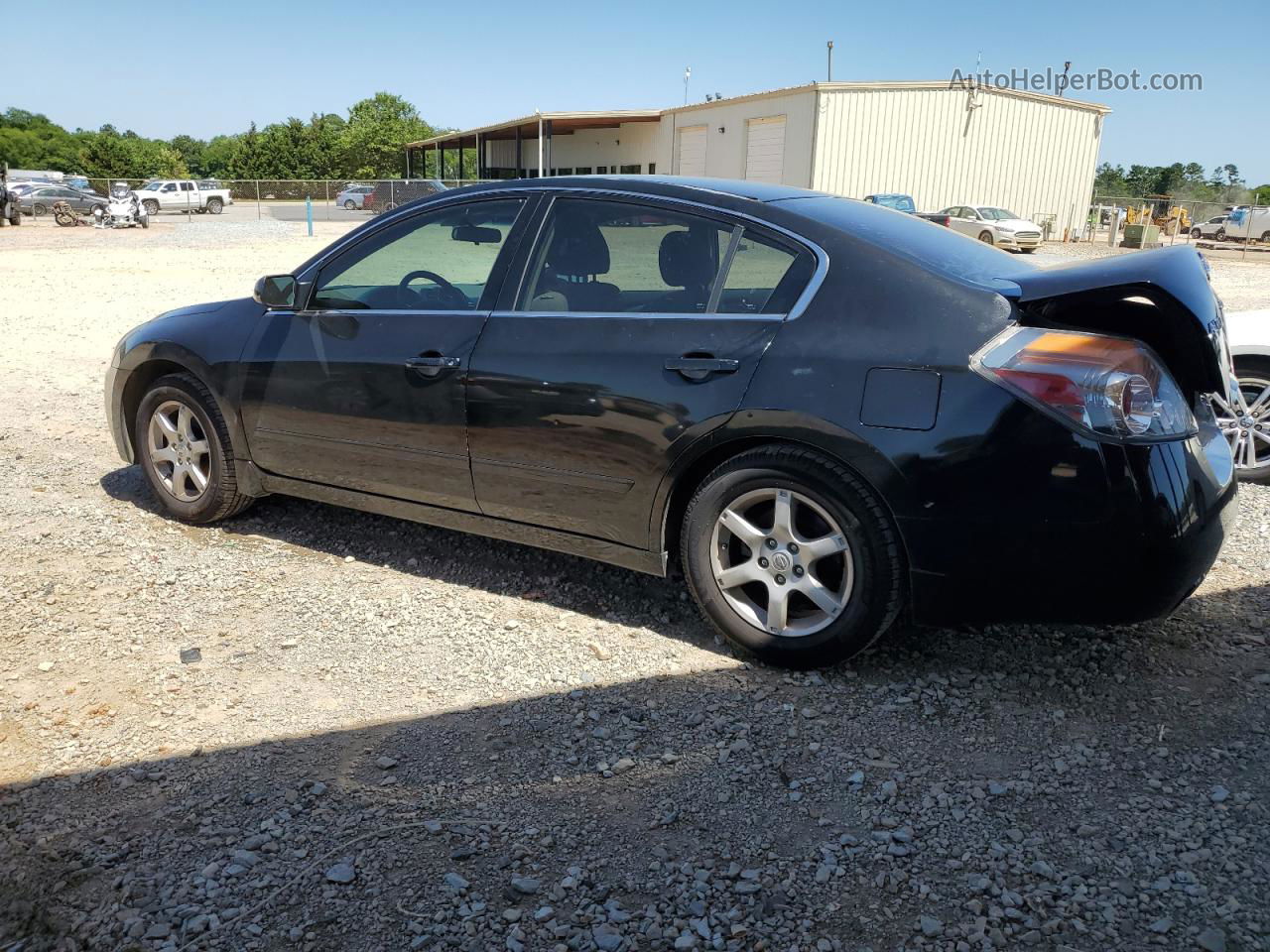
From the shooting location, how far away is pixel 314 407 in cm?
448

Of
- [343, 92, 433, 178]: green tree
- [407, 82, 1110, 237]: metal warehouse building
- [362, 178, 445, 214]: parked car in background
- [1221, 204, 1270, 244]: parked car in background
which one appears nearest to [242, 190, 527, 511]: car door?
[407, 82, 1110, 237]: metal warehouse building

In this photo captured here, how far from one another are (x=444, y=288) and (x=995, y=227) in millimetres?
32845

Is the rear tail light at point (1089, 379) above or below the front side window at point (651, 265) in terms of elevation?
below

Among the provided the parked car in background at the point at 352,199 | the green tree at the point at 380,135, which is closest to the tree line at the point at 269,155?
the green tree at the point at 380,135

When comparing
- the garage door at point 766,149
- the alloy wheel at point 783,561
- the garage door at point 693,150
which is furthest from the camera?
the garage door at point 693,150

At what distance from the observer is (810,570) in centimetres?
346

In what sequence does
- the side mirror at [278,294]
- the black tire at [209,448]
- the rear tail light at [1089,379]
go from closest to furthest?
the rear tail light at [1089,379] < the side mirror at [278,294] < the black tire at [209,448]

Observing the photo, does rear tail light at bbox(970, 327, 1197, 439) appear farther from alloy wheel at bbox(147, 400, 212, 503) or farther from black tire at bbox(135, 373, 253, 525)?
alloy wheel at bbox(147, 400, 212, 503)

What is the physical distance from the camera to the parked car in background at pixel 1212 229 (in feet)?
151

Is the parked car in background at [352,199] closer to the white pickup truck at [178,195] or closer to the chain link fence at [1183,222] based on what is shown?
the white pickup truck at [178,195]

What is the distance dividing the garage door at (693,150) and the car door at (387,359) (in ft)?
130

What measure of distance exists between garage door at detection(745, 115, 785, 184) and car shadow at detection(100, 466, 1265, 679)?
3528cm

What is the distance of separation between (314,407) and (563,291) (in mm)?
1285

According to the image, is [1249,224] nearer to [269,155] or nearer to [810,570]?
[810,570]
